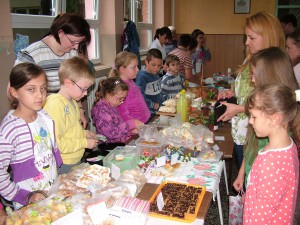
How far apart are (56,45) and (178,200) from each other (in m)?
1.49

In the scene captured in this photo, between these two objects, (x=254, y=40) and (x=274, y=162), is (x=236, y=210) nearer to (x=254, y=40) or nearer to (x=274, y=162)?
(x=274, y=162)

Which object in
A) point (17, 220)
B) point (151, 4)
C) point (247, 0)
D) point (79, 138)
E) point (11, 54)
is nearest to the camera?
point (17, 220)

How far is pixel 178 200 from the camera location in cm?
139

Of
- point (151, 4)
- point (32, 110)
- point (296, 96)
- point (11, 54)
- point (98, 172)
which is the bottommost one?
point (98, 172)

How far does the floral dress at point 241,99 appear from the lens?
2065 mm

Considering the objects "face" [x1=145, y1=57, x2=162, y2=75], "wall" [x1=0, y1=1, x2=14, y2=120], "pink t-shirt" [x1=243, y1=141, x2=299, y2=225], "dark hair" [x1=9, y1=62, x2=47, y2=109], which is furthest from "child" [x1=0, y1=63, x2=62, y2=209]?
"face" [x1=145, y1=57, x2=162, y2=75]

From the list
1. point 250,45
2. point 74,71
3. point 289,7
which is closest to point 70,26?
point 74,71

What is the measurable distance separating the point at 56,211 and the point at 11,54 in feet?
5.27

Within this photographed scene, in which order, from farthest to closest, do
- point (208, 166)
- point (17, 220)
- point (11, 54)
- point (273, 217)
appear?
1. point (11, 54)
2. point (208, 166)
3. point (273, 217)
4. point (17, 220)

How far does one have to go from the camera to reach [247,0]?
739cm

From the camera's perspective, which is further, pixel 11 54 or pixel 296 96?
pixel 11 54

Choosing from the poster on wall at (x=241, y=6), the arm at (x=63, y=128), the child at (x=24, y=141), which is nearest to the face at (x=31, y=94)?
the child at (x=24, y=141)

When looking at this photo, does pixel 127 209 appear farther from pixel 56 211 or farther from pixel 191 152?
pixel 191 152

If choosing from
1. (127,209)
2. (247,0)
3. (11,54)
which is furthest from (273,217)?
(247,0)
